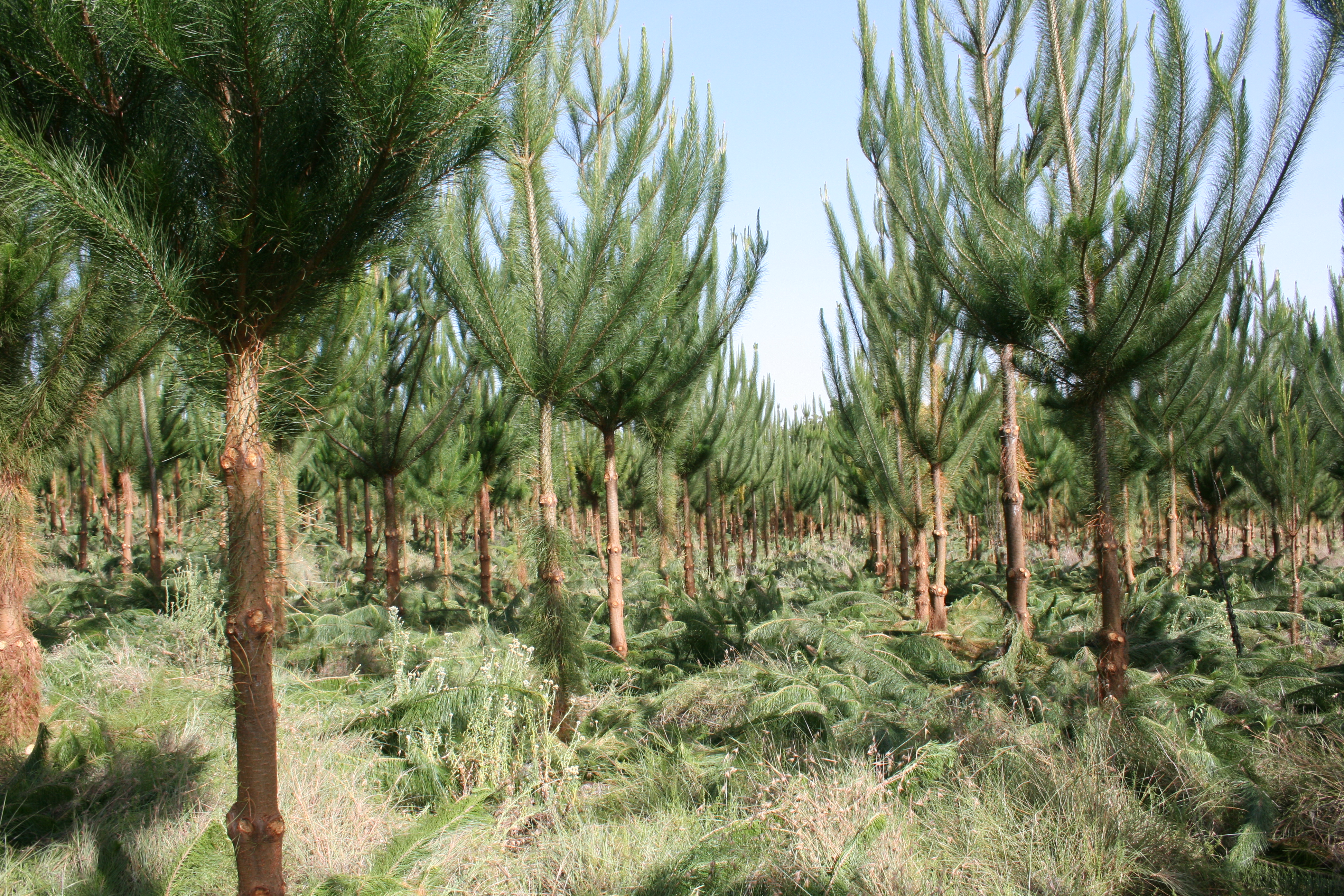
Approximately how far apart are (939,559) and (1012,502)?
1400 mm

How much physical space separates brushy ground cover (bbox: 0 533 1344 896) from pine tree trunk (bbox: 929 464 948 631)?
347mm

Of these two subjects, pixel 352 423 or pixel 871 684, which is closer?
pixel 871 684

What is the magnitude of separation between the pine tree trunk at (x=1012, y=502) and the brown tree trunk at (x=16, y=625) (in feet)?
21.1

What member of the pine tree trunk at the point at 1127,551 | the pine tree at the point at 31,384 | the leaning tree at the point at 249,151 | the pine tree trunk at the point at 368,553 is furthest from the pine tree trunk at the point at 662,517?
the leaning tree at the point at 249,151

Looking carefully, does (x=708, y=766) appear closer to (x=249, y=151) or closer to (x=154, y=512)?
(x=249, y=151)

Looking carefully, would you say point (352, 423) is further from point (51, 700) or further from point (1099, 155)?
point (1099, 155)

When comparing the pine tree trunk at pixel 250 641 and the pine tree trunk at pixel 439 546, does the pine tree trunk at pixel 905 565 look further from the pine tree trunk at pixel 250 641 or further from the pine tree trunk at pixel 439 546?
the pine tree trunk at pixel 250 641

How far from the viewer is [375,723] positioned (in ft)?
16.0

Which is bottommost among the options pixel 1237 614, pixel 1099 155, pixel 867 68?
pixel 1237 614

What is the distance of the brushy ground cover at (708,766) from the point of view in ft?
9.79

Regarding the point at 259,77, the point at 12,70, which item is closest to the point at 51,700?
the point at 12,70

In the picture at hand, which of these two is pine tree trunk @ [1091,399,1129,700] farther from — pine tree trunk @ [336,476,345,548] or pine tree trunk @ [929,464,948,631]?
pine tree trunk @ [336,476,345,548]

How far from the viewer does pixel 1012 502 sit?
20.3 ft

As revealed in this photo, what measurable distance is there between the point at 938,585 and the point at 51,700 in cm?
702
